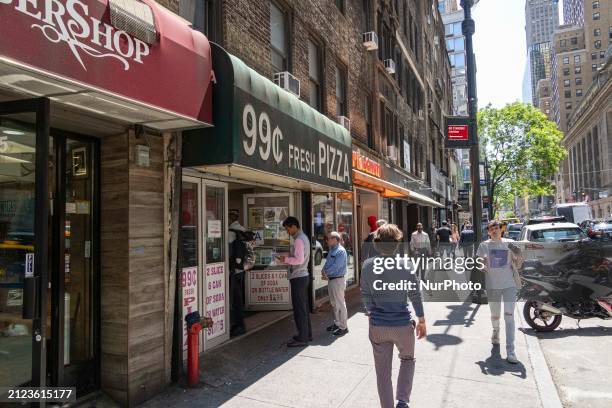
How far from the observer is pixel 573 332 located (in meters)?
7.71

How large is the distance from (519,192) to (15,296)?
52.3m

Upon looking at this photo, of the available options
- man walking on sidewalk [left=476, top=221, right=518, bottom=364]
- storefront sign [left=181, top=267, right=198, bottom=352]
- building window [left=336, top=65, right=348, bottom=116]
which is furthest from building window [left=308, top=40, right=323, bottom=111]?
storefront sign [left=181, top=267, right=198, bottom=352]

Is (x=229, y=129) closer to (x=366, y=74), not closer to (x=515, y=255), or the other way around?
(x=515, y=255)

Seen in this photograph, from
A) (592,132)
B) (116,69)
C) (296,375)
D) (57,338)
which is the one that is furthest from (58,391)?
(592,132)

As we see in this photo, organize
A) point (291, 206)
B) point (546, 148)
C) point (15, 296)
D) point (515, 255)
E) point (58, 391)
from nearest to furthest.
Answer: point (15, 296) < point (58, 391) < point (515, 255) < point (291, 206) < point (546, 148)

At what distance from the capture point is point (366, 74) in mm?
14469

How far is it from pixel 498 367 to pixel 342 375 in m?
2.03

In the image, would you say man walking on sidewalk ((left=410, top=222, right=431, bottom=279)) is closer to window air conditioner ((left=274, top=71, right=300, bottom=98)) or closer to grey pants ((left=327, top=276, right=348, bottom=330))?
grey pants ((left=327, top=276, right=348, bottom=330))

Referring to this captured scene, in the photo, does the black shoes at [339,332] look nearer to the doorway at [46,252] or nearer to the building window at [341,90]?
the doorway at [46,252]

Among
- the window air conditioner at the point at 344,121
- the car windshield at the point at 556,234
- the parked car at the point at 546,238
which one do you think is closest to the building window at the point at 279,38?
the window air conditioner at the point at 344,121

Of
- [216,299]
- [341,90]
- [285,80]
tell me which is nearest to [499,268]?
[216,299]

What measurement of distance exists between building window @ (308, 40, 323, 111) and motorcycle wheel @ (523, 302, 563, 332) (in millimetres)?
6058

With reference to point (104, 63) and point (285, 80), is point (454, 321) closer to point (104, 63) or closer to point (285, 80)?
point (285, 80)

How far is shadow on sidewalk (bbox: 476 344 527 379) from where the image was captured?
18.7 feet
